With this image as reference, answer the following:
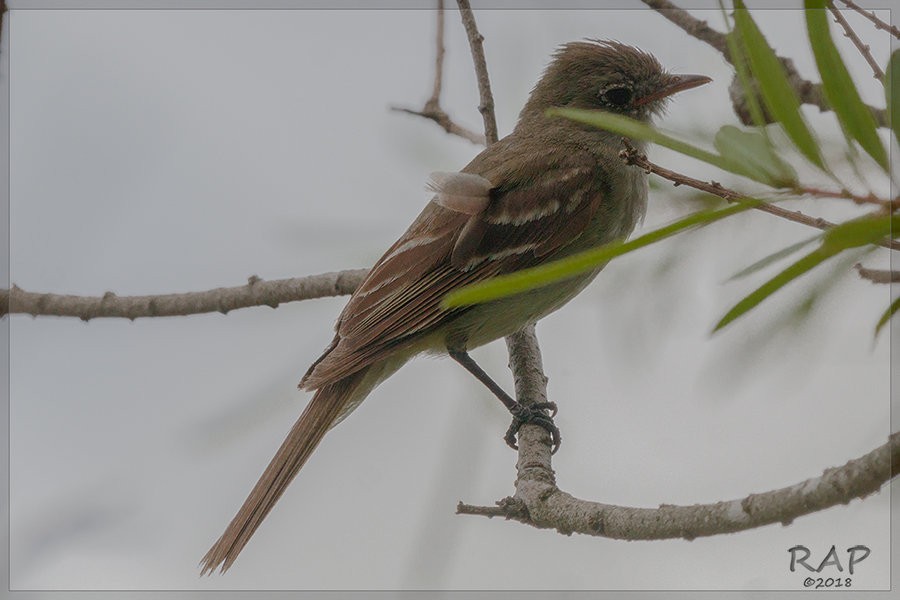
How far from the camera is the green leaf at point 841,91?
4.12 feet

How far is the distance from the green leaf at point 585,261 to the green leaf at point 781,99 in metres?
0.16

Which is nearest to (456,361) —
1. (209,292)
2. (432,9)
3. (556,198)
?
(556,198)

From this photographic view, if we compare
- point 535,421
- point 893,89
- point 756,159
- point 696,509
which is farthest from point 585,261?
point 535,421

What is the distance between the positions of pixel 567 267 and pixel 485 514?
1592 mm

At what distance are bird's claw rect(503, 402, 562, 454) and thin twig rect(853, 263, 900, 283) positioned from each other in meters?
2.35

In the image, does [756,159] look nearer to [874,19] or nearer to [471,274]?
[874,19]

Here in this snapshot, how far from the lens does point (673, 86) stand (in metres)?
4.73

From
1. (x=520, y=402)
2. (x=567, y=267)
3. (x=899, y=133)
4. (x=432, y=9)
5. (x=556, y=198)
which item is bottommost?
(x=520, y=402)

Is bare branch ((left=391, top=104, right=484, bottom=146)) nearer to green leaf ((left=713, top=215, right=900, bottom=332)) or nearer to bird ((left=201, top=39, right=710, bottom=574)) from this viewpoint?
bird ((left=201, top=39, right=710, bottom=574))

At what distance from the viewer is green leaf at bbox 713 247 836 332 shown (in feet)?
3.74

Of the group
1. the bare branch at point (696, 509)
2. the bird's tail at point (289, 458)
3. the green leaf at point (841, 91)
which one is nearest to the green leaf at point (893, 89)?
the green leaf at point (841, 91)

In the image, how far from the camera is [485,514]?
2.66 m

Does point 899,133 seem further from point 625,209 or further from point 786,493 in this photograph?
point 625,209

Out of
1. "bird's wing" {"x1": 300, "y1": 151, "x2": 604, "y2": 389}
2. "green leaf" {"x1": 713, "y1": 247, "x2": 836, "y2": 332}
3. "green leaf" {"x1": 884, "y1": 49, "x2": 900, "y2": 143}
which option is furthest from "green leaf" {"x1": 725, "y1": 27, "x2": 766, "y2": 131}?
"bird's wing" {"x1": 300, "y1": 151, "x2": 604, "y2": 389}
